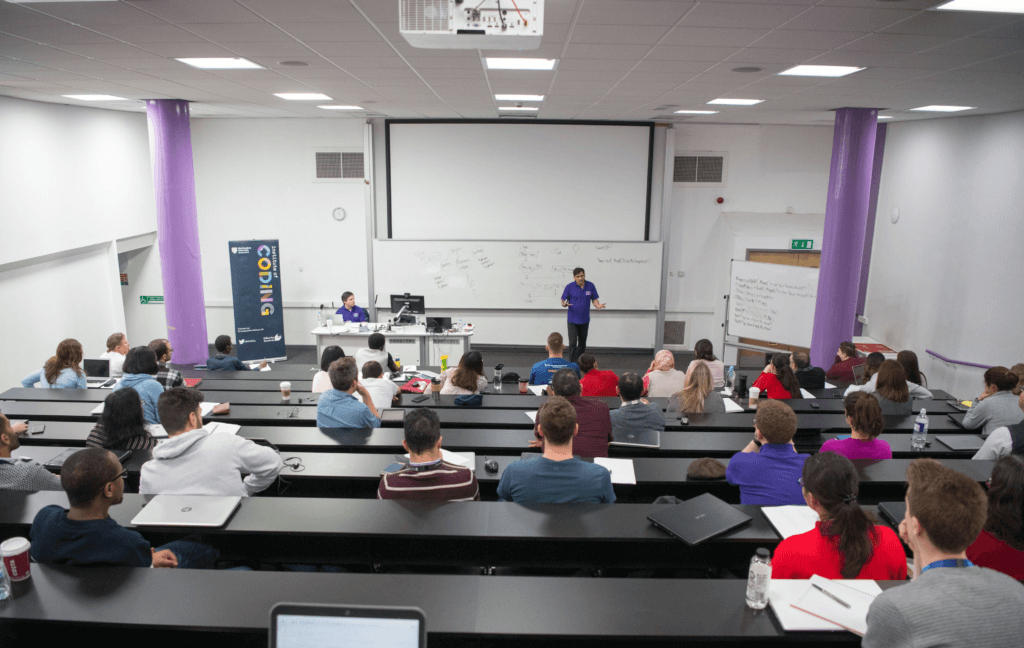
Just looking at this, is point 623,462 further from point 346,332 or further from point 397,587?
point 346,332

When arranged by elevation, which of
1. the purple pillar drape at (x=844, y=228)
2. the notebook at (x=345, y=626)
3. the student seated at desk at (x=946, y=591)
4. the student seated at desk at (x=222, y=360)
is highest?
the purple pillar drape at (x=844, y=228)

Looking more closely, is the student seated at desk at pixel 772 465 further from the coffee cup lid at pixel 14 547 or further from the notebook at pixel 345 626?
the coffee cup lid at pixel 14 547

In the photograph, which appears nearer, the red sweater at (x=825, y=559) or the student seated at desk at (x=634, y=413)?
the red sweater at (x=825, y=559)

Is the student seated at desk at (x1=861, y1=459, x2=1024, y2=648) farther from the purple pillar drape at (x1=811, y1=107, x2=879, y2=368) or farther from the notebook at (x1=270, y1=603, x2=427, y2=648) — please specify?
the purple pillar drape at (x1=811, y1=107, x2=879, y2=368)

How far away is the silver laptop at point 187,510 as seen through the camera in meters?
2.60

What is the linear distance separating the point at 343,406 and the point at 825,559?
311 centimetres

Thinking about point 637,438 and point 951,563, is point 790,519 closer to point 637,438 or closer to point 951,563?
point 951,563

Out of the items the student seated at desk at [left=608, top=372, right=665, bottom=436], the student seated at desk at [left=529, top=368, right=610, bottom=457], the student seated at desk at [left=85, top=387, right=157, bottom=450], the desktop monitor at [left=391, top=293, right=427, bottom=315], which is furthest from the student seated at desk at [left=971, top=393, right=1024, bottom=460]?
the desktop monitor at [left=391, top=293, right=427, bottom=315]

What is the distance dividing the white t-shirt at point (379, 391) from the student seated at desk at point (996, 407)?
4472mm

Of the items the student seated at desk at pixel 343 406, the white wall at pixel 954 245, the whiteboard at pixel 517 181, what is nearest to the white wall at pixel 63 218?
the whiteboard at pixel 517 181

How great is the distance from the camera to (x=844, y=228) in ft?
23.5

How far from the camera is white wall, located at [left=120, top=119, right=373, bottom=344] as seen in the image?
9.70 m

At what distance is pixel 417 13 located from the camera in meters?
2.84

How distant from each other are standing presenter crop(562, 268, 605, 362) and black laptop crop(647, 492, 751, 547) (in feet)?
20.8
